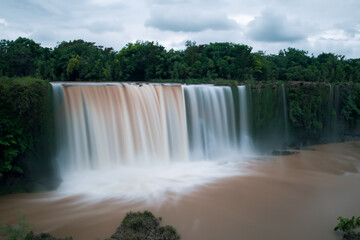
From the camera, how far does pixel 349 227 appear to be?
5602 millimetres

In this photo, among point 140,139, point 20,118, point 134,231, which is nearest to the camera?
point 134,231

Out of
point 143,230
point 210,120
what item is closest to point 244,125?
point 210,120

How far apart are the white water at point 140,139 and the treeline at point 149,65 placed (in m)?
7.99

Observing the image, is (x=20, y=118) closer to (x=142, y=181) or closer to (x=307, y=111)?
(x=142, y=181)

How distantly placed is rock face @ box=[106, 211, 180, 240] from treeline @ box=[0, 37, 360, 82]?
47.8 ft

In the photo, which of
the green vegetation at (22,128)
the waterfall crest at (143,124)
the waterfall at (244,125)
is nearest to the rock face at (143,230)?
the green vegetation at (22,128)

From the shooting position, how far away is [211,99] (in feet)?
41.3

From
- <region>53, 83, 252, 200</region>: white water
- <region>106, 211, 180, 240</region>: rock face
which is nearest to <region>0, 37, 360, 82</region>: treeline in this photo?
<region>53, 83, 252, 200</region>: white water

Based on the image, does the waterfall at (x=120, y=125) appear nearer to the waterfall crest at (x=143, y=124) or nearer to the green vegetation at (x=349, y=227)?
the waterfall crest at (x=143, y=124)

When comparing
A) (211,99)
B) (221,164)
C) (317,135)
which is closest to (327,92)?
(317,135)

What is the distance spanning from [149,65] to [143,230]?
17.5 meters

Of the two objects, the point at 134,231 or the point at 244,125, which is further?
the point at 244,125

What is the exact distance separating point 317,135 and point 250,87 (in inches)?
179

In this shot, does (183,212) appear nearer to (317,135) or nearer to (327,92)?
(317,135)
